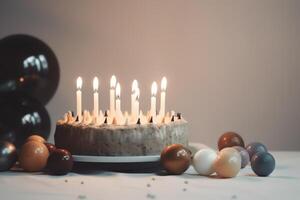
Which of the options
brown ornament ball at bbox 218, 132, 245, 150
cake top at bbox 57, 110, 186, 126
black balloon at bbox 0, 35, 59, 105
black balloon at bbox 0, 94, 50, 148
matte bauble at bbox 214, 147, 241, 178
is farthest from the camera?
black balloon at bbox 0, 35, 59, 105

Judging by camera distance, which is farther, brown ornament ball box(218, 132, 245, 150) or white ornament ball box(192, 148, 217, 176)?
brown ornament ball box(218, 132, 245, 150)

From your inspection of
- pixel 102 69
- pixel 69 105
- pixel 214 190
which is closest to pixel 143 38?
pixel 102 69

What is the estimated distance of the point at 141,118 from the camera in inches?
57.4

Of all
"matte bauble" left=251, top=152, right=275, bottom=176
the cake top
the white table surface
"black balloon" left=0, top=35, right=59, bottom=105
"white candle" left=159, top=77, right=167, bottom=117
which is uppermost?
"black balloon" left=0, top=35, right=59, bottom=105

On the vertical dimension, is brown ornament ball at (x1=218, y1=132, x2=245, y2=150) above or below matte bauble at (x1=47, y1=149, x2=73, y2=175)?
above

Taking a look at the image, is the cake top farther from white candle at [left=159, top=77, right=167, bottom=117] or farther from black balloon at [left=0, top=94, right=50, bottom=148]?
black balloon at [left=0, top=94, right=50, bottom=148]

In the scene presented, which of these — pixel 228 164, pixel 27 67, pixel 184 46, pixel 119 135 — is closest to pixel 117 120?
pixel 119 135

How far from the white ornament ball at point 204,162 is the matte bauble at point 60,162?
29 cm

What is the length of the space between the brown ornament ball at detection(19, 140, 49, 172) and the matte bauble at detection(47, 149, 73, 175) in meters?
0.05

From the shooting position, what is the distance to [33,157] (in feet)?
4.57

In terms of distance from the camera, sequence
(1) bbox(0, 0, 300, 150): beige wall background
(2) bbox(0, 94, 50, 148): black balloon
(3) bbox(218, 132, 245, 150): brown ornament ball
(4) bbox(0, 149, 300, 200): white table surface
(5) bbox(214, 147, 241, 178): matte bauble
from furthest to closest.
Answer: (1) bbox(0, 0, 300, 150): beige wall background
(2) bbox(0, 94, 50, 148): black balloon
(3) bbox(218, 132, 245, 150): brown ornament ball
(5) bbox(214, 147, 241, 178): matte bauble
(4) bbox(0, 149, 300, 200): white table surface

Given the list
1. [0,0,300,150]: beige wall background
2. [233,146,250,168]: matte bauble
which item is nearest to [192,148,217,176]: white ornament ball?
[233,146,250,168]: matte bauble

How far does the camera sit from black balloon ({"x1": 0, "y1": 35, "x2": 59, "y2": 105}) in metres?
2.02

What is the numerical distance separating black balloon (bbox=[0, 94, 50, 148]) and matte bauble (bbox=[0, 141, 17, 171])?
1.59ft
